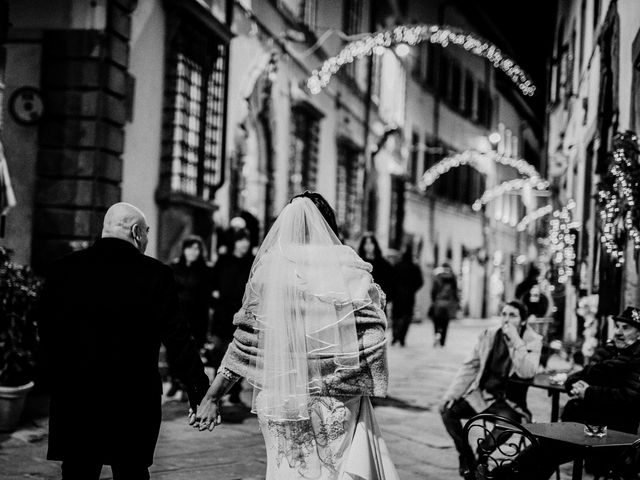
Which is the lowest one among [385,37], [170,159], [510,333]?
[510,333]

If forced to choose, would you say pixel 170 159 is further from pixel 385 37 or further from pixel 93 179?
pixel 385 37

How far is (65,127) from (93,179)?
672 millimetres

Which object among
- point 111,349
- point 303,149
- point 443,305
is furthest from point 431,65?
point 111,349

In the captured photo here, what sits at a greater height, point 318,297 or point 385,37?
point 385,37

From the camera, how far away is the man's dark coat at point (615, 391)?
548 centimetres

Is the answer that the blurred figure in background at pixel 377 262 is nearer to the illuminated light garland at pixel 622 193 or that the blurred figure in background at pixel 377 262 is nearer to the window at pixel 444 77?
the illuminated light garland at pixel 622 193

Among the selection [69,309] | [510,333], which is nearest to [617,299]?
[510,333]

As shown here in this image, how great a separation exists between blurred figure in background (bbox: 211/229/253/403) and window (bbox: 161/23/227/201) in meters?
2.85

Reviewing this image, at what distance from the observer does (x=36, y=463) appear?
647 centimetres

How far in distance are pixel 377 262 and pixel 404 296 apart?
7.56 meters

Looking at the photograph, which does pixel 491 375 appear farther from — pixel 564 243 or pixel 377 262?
pixel 564 243

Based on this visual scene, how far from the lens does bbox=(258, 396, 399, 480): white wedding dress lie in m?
4.12

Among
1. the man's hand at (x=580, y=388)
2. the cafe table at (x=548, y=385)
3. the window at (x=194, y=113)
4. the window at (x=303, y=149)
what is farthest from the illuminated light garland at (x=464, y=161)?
the man's hand at (x=580, y=388)

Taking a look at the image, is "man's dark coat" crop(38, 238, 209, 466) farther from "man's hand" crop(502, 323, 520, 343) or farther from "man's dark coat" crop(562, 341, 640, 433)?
"man's hand" crop(502, 323, 520, 343)
